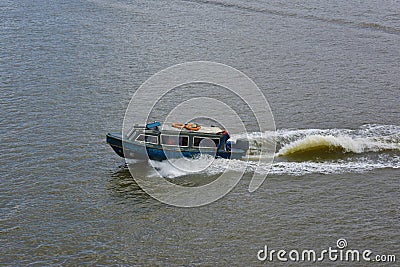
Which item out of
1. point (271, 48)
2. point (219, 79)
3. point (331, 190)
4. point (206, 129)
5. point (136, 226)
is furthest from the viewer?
point (271, 48)

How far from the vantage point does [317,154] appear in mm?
33312

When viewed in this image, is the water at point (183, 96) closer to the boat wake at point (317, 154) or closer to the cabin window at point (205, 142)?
the boat wake at point (317, 154)

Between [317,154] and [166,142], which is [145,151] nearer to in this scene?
[166,142]

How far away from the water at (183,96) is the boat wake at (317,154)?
0.11 m

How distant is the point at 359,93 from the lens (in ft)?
136

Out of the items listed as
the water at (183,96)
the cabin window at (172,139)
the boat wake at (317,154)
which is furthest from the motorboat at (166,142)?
the water at (183,96)

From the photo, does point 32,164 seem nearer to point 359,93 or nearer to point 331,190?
point 331,190

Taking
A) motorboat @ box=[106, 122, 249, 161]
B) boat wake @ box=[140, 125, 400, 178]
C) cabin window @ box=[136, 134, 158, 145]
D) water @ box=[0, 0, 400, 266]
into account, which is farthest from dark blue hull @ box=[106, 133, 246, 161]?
water @ box=[0, 0, 400, 266]

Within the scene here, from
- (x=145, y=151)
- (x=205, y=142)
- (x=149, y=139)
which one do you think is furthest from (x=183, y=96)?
(x=145, y=151)

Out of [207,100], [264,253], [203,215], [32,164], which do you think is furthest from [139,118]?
[264,253]

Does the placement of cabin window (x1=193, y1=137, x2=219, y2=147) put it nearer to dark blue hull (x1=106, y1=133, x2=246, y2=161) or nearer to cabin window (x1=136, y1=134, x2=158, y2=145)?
dark blue hull (x1=106, y1=133, x2=246, y2=161)

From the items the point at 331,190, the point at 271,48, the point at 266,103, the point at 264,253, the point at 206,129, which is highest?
the point at 271,48

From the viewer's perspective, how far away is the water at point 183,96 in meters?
25.7

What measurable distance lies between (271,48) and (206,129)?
20220 mm
